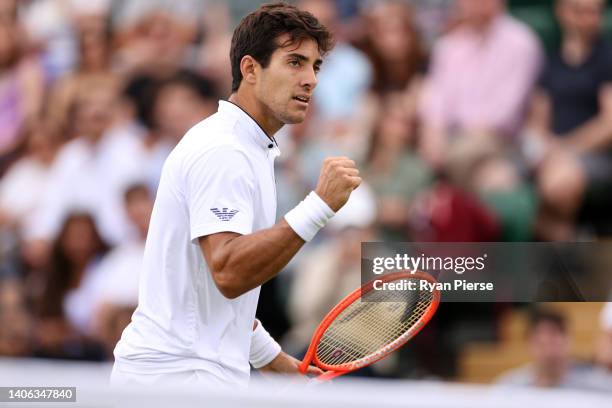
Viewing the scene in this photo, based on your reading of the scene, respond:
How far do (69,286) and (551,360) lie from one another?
4.03 meters

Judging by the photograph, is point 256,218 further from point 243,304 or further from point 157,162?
point 157,162

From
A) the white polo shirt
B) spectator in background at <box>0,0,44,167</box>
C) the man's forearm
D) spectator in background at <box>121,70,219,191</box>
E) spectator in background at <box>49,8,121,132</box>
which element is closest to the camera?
the man's forearm

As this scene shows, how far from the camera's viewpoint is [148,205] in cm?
873

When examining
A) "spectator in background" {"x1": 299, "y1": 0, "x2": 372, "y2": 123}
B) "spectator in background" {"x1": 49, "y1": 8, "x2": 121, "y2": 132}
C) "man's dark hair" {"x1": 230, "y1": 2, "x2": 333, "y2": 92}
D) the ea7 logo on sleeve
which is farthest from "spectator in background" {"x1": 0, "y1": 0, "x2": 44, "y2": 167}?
the ea7 logo on sleeve

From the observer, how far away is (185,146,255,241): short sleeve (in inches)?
135

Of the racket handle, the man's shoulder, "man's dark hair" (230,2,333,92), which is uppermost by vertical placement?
"man's dark hair" (230,2,333,92)

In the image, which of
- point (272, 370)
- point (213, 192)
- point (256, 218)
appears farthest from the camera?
point (272, 370)

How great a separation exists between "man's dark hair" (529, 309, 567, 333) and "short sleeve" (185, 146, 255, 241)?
3610mm

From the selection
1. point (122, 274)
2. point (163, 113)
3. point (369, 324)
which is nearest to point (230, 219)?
point (369, 324)

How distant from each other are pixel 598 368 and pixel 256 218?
3.40 metres

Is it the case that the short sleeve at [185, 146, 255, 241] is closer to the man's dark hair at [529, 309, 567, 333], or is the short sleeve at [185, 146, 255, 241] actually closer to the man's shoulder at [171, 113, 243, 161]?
the man's shoulder at [171, 113, 243, 161]

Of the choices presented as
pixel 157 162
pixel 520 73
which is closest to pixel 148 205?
pixel 157 162

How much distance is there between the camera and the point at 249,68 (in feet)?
12.5

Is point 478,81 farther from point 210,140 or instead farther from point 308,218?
point 308,218
